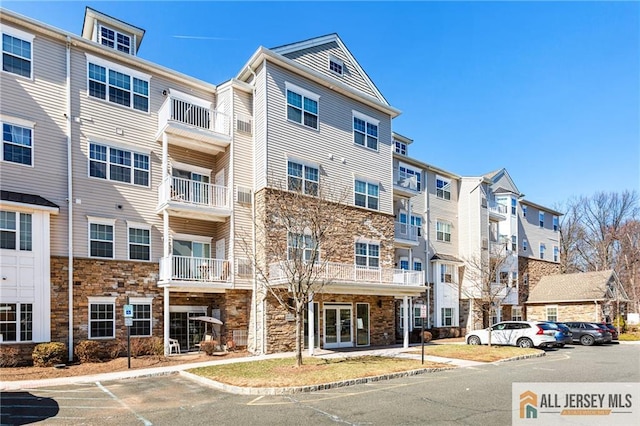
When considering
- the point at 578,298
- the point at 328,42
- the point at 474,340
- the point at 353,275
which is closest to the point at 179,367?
the point at 353,275

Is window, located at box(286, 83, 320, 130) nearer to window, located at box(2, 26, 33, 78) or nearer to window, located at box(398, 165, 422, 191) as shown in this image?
window, located at box(398, 165, 422, 191)

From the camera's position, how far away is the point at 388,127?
26.8 meters

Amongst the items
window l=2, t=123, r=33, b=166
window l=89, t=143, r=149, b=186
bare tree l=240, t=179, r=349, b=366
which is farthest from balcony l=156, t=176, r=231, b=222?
window l=2, t=123, r=33, b=166

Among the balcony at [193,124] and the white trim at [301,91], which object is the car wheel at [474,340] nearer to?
the white trim at [301,91]

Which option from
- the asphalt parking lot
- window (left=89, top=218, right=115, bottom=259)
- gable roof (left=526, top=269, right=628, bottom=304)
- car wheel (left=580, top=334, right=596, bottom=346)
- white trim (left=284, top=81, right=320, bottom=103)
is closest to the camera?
the asphalt parking lot

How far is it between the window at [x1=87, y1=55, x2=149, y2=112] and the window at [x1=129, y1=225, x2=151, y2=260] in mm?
5469

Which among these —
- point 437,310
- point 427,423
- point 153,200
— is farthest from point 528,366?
point 153,200

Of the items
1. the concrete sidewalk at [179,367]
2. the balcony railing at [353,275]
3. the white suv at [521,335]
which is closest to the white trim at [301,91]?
the balcony railing at [353,275]

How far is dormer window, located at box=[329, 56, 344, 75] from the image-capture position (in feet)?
79.8

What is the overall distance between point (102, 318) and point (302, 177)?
10.8m

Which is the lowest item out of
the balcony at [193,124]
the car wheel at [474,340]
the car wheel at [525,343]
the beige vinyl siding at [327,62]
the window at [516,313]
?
the window at [516,313]

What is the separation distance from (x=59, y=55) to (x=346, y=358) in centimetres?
1685

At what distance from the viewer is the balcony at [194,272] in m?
18.4

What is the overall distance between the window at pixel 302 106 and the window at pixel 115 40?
788cm
